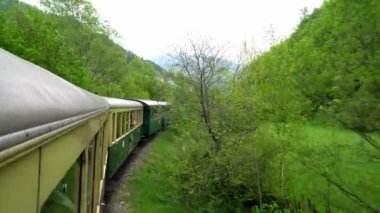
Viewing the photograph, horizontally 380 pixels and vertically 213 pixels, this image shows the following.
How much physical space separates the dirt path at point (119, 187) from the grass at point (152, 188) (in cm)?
18

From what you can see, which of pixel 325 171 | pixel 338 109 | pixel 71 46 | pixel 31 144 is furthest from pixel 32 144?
pixel 71 46

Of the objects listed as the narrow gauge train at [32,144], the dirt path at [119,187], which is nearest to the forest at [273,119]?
the dirt path at [119,187]

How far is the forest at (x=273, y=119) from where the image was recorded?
26.3 feet

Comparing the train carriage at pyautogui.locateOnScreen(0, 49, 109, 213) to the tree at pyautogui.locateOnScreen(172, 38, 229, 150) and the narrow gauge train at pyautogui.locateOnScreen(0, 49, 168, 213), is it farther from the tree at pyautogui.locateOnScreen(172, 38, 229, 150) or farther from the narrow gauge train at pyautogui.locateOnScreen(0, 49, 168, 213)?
the tree at pyautogui.locateOnScreen(172, 38, 229, 150)

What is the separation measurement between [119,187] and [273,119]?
505cm

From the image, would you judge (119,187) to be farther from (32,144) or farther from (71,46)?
(71,46)

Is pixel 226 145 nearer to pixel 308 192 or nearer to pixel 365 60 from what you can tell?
pixel 308 192

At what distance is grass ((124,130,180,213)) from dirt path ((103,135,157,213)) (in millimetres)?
179

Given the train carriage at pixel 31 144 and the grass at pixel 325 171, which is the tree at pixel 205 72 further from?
the train carriage at pixel 31 144

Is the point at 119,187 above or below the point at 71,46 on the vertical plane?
below

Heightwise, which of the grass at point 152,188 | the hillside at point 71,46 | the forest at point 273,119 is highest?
the hillside at point 71,46

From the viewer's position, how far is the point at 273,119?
13.4 m

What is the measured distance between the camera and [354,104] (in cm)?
791

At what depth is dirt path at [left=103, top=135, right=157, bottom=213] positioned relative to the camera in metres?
11.3
